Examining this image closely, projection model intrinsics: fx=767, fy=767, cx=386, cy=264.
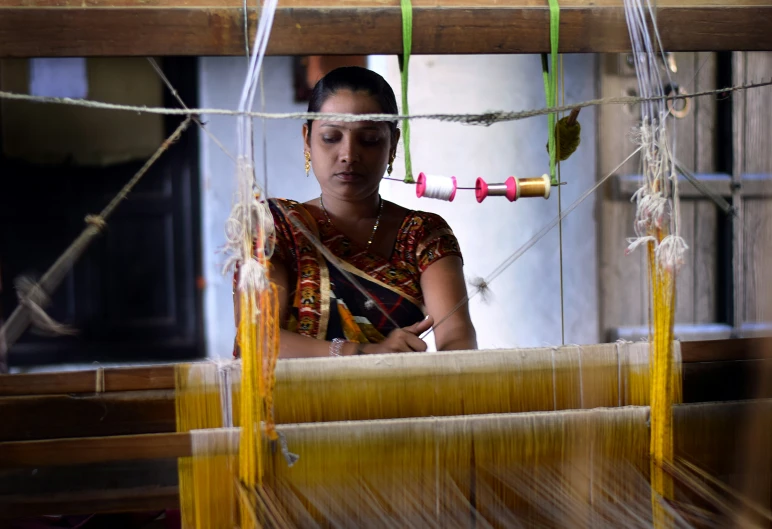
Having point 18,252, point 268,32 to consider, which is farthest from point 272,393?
point 18,252

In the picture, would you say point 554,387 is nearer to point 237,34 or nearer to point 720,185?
point 237,34

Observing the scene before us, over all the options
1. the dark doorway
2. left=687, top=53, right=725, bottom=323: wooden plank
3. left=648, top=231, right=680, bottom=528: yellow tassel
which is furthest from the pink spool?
the dark doorway

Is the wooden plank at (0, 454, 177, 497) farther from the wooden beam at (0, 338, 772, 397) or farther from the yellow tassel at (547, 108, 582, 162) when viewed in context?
the yellow tassel at (547, 108, 582, 162)

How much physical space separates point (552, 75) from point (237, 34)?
53cm

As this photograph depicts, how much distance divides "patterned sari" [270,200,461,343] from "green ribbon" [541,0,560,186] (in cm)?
42

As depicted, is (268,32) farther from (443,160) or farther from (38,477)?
(443,160)

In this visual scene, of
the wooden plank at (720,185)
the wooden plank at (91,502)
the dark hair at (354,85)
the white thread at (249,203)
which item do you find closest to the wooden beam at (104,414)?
the wooden plank at (91,502)

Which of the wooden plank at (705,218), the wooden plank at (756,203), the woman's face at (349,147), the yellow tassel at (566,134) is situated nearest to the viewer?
the yellow tassel at (566,134)

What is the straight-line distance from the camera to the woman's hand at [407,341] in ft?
4.93

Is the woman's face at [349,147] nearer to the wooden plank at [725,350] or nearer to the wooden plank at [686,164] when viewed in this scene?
the wooden plank at [725,350]

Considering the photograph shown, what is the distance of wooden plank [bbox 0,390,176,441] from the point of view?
1216mm

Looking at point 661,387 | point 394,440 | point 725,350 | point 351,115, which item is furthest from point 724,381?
point 351,115

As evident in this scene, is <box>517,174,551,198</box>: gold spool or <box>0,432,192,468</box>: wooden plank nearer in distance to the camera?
<box>0,432,192,468</box>: wooden plank

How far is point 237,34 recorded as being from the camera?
1.19 m
